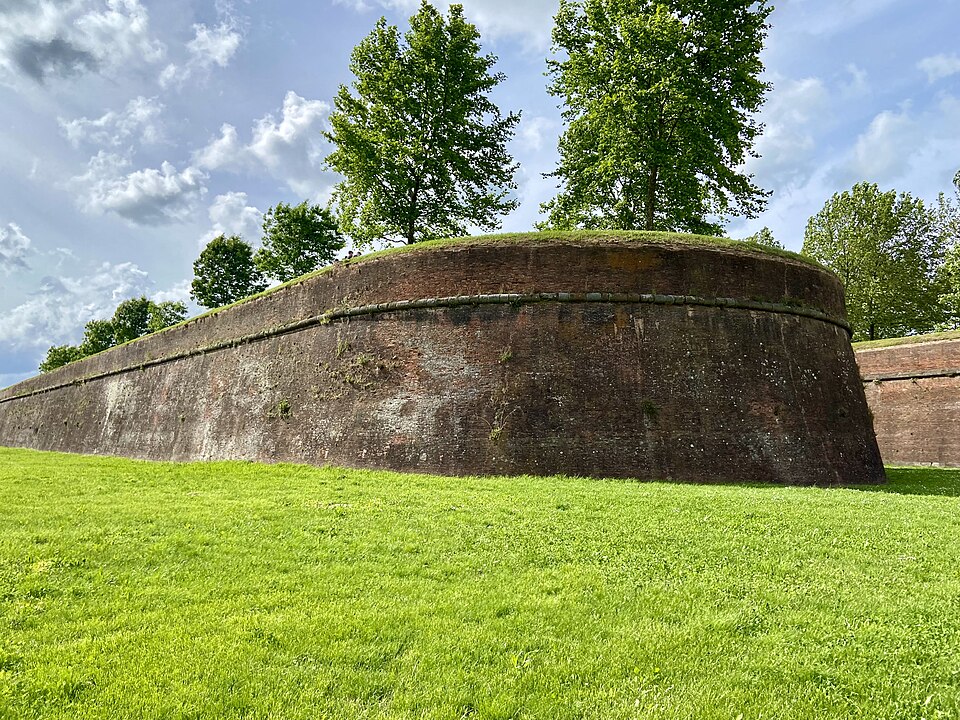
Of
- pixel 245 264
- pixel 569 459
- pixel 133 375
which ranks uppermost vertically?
pixel 245 264

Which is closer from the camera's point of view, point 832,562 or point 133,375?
point 832,562

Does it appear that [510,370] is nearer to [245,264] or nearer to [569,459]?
[569,459]

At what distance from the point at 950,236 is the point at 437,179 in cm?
2298

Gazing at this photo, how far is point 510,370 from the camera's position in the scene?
36.5 feet

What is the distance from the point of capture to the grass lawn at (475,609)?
3.40m

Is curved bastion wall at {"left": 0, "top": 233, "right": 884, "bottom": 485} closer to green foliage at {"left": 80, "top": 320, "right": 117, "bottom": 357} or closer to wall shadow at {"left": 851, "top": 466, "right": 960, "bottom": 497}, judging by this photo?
wall shadow at {"left": 851, "top": 466, "right": 960, "bottom": 497}

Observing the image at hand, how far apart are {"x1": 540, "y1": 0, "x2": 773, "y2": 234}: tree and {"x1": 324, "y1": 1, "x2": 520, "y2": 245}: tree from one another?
3386 mm

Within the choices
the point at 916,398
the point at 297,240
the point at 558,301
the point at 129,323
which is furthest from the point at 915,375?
the point at 129,323

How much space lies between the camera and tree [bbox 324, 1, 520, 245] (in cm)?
2114

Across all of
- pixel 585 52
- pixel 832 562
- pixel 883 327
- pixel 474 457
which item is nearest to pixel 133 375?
pixel 474 457

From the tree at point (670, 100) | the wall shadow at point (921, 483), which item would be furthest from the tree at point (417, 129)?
the wall shadow at point (921, 483)

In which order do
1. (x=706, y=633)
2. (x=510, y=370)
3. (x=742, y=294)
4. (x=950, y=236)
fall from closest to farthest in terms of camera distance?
1. (x=706, y=633)
2. (x=510, y=370)
3. (x=742, y=294)
4. (x=950, y=236)

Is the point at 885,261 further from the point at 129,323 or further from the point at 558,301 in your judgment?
the point at 129,323

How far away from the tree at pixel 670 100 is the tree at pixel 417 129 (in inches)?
133
